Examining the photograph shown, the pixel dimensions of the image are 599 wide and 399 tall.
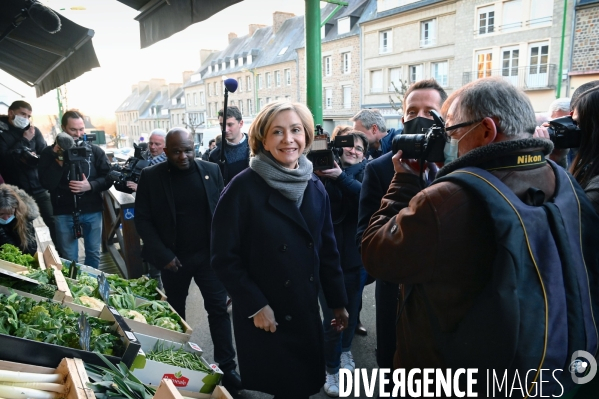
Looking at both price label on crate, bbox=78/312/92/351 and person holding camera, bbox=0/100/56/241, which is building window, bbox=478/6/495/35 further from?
price label on crate, bbox=78/312/92/351

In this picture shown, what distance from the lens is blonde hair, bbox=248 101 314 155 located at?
1.97 metres

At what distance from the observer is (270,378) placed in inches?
76.5

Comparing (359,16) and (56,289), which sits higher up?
(359,16)

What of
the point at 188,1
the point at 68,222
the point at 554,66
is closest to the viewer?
the point at 188,1

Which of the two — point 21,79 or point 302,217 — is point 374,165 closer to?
point 302,217

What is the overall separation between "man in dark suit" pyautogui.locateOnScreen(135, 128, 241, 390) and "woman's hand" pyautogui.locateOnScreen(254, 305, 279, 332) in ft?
3.78

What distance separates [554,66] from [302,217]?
18.4 m

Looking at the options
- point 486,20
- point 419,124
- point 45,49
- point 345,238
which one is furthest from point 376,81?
point 419,124

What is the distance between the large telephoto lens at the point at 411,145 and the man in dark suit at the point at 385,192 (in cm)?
61

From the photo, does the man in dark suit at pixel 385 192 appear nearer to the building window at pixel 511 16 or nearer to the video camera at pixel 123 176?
the video camera at pixel 123 176

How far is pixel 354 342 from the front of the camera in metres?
3.47

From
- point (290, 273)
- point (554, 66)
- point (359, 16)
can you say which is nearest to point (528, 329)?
point (290, 273)

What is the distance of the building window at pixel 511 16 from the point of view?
57.2 feet

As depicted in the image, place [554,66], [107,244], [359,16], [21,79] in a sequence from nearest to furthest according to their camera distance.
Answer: [107,244], [21,79], [554,66], [359,16]
